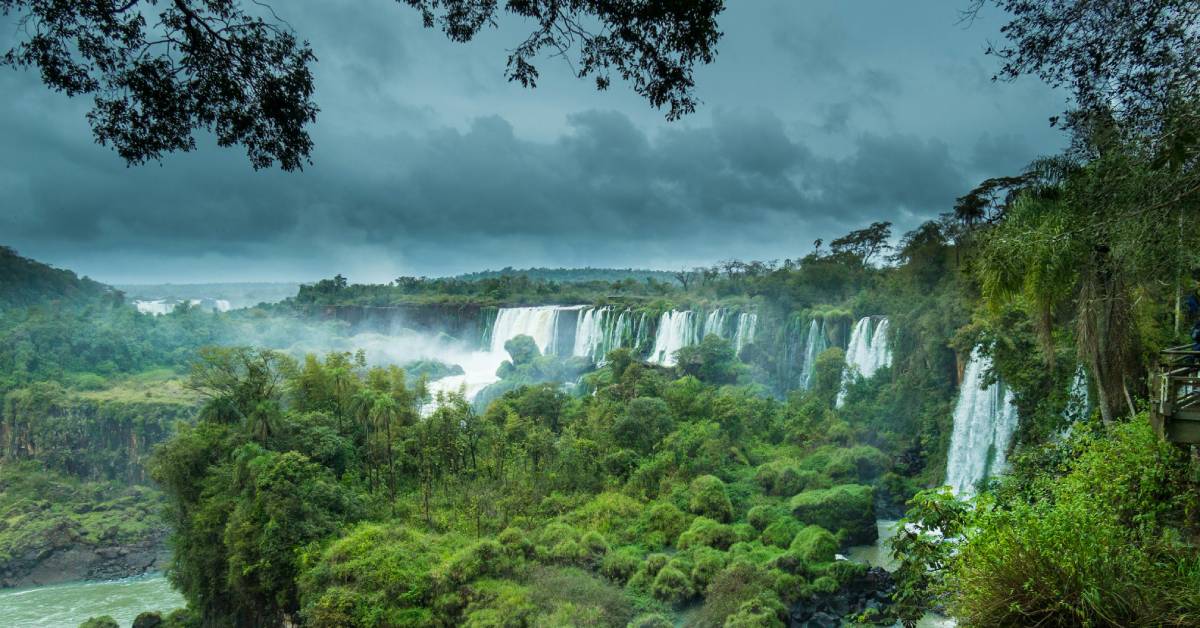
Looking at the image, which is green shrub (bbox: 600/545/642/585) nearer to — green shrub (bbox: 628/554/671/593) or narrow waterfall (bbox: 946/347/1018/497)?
green shrub (bbox: 628/554/671/593)

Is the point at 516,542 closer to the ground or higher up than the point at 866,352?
closer to the ground

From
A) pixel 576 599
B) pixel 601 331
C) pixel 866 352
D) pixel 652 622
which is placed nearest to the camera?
pixel 652 622

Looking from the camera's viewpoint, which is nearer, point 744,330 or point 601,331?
point 744,330

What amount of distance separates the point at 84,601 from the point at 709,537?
24.8 m

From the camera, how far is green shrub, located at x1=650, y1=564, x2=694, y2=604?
44.3 feet

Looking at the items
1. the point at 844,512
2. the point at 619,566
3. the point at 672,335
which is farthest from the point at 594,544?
the point at 672,335

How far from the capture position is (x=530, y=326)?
140 feet

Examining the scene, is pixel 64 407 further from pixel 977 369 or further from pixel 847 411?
pixel 977 369

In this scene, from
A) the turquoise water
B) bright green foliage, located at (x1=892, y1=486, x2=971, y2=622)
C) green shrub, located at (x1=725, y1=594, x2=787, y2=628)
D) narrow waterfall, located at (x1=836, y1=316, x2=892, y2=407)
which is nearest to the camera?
bright green foliage, located at (x1=892, y1=486, x2=971, y2=622)

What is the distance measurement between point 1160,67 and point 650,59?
12.1ft

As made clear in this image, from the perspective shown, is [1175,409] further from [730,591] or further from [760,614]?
[730,591]

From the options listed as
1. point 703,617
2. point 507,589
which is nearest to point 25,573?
point 507,589

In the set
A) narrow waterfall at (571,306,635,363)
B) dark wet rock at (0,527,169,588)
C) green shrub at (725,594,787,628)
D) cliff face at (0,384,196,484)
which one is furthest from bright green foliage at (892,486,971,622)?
cliff face at (0,384,196,484)

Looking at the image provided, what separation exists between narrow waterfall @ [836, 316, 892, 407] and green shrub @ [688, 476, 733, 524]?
961cm
